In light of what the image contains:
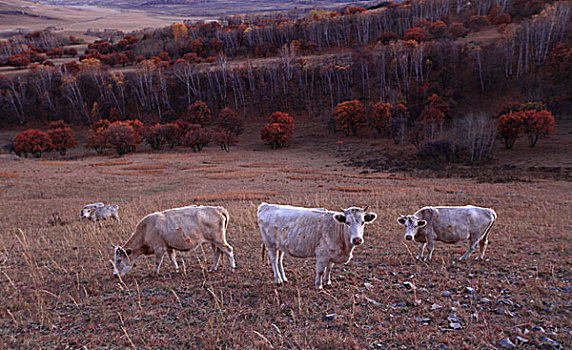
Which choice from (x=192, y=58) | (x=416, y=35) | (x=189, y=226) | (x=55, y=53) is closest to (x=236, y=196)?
(x=189, y=226)

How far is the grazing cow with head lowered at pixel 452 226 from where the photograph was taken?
417 inches

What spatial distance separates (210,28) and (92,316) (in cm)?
17438

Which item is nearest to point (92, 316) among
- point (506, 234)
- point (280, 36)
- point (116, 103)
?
point (506, 234)

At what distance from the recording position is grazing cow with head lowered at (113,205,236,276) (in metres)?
9.96

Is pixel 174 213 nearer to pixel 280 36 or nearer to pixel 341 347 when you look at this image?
pixel 341 347

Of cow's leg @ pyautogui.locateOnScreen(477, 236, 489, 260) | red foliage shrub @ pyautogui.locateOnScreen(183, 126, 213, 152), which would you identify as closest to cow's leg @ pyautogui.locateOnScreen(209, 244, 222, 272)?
cow's leg @ pyautogui.locateOnScreen(477, 236, 489, 260)

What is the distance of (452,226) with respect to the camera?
10828 mm

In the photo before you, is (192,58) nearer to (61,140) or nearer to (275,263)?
(61,140)

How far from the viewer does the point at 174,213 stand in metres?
10.4

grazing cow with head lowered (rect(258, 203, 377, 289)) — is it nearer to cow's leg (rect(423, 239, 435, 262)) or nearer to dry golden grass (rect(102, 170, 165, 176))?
cow's leg (rect(423, 239, 435, 262))

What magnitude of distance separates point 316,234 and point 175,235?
442cm

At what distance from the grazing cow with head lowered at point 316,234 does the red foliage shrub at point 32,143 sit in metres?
87.0

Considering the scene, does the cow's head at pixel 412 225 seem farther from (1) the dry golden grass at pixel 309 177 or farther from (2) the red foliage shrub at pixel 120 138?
(2) the red foliage shrub at pixel 120 138

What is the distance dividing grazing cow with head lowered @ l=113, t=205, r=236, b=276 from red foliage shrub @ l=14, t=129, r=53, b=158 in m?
83.5
